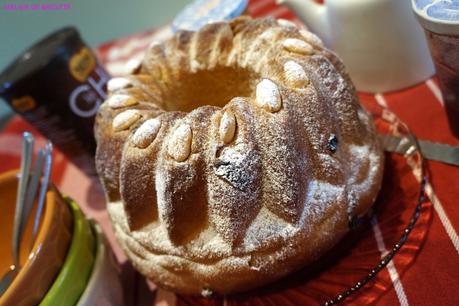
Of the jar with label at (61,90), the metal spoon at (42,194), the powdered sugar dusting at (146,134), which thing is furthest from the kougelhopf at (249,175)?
the jar with label at (61,90)

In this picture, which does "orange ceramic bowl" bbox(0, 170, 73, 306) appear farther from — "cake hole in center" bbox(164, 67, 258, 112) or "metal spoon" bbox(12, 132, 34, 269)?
"cake hole in center" bbox(164, 67, 258, 112)

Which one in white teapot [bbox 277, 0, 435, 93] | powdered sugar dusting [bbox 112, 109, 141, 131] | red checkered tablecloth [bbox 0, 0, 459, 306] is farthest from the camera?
white teapot [bbox 277, 0, 435, 93]

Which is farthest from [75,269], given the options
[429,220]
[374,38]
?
[374,38]

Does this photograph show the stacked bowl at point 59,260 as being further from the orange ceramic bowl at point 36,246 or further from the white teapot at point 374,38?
the white teapot at point 374,38

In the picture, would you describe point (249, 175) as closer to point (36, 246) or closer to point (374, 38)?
point (36, 246)

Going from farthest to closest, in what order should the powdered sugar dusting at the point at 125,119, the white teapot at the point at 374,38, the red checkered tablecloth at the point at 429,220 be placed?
1. the white teapot at the point at 374,38
2. the powdered sugar dusting at the point at 125,119
3. the red checkered tablecloth at the point at 429,220

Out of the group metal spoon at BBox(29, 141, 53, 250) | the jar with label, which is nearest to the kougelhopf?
metal spoon at BBox(29, 141, 53, 250)
